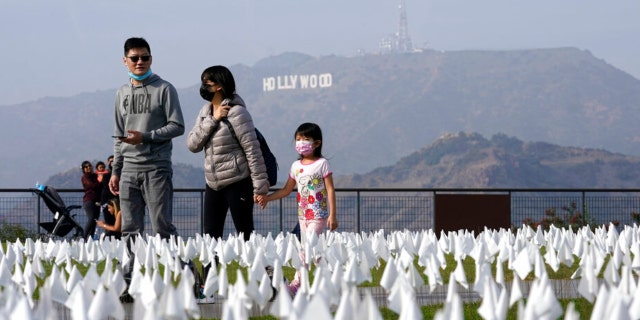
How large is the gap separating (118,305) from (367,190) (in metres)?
18.1

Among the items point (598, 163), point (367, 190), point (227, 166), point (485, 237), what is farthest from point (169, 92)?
point (598, 163)

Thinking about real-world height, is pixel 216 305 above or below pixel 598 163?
below

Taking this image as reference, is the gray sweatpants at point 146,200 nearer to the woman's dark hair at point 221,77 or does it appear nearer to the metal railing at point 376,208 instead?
the woman's dark hair at point 221,77

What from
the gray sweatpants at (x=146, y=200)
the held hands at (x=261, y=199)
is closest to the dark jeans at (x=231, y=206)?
the held hands at (x=261, y=199)

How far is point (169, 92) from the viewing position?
9867 mm

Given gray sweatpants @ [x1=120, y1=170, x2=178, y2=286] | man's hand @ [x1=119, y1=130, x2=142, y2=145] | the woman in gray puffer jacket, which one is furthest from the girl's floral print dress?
man's hand @ [x1=119, y1=130, x2=142, y2=145]

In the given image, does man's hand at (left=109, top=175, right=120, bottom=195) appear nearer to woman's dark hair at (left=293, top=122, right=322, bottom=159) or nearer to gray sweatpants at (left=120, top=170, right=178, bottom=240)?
gray sweatpants at (left=120, top=170, right=178, bottom=240)

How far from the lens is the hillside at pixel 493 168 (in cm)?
17575

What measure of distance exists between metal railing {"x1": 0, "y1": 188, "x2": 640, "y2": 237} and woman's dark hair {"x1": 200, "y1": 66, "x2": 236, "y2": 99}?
1276 centimetres

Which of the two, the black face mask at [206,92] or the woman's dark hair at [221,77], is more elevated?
the woman's dark hair at [221,77]

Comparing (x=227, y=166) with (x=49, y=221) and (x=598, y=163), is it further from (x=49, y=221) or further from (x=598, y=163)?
(x=598, y=163)

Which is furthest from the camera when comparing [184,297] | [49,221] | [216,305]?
[49,221]

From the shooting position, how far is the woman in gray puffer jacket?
987 centimetres

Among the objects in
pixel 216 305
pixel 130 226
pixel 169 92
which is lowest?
pixel 216 305
